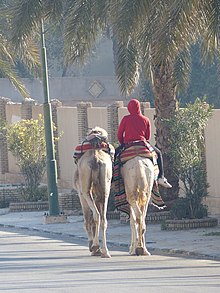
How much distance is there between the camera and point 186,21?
17516 mm

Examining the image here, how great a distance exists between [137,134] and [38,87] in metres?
37.7

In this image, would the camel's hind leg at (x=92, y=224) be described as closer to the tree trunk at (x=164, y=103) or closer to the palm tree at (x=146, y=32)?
the palm tree at (x=146, y=32)

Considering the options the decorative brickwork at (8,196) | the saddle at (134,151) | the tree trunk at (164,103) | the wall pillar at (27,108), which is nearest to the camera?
the saddle at (134,151)

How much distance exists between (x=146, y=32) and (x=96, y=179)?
4.48 m

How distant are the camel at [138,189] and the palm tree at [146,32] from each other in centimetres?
230

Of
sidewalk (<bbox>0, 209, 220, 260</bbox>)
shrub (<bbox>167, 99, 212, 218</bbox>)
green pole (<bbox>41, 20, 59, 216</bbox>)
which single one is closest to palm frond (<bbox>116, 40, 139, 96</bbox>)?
shrub (<bbox>167, 99, 212, 218</bbox>)

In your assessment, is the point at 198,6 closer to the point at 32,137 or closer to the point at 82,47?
the point at 82,47

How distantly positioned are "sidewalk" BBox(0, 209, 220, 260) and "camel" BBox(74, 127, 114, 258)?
1.67 meters

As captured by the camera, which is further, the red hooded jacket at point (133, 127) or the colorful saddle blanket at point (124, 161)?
the red hooded jacket at point (133, 127)

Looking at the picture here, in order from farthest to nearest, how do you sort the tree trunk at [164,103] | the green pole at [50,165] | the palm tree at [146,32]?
the green pole at [50,165] < the tree trunk at [164,103] < the palm tree at [146,32]

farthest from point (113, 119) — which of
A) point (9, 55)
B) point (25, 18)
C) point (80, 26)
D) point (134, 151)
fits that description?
point (134, 151)

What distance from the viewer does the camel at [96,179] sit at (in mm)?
16469

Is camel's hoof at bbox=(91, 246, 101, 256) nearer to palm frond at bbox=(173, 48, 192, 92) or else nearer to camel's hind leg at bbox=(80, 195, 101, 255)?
camel's hind leg at bbox=(80, 195, 101, 255)

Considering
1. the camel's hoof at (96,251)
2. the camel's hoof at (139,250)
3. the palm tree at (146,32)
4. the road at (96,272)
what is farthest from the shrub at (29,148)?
the camel's hoof at (139,250)
